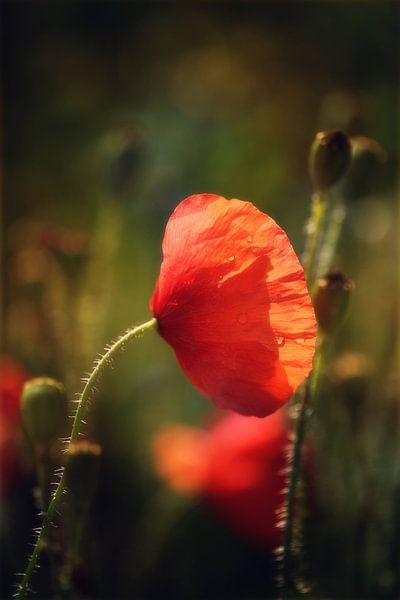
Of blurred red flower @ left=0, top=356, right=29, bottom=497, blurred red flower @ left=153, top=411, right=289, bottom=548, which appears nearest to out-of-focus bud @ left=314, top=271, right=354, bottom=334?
blurred red flower @ left=153, top=411, right=289, bottom=548

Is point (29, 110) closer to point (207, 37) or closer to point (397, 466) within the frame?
point (207, 37)

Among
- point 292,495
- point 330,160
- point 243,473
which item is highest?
point 330,160

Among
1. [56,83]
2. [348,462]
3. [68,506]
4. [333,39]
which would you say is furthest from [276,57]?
[68,506]

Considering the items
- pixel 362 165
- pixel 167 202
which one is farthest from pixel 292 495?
pixel 167 202

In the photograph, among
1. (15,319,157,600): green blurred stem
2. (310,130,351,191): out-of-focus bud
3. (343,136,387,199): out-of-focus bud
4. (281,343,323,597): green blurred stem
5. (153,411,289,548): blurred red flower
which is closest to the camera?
(15,319,157,600): green blurred stem

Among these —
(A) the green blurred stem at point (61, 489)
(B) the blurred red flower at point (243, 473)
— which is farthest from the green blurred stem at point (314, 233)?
(B) the blurred red flower at point (243, 473)

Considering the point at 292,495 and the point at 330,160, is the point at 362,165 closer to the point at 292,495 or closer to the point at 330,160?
the point at 330,160

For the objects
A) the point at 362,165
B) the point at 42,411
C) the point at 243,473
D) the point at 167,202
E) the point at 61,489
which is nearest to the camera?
the point at 61,489

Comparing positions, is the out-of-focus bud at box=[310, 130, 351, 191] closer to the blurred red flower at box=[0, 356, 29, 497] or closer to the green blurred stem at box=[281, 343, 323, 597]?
the green blurred stem at box=[281, 343, 323, 597]
